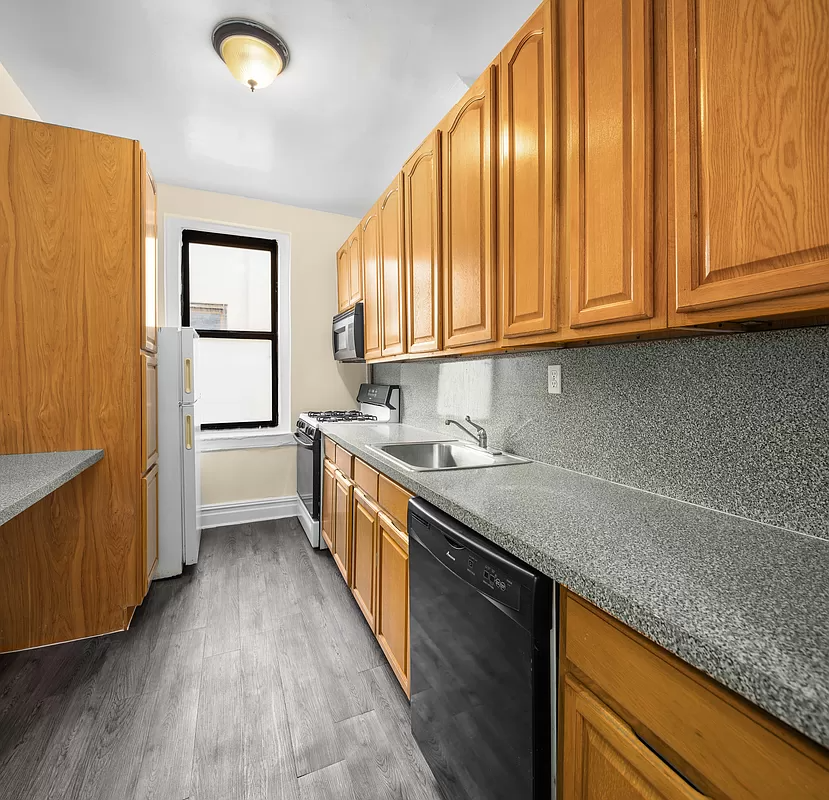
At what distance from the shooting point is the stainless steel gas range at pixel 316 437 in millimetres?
2998

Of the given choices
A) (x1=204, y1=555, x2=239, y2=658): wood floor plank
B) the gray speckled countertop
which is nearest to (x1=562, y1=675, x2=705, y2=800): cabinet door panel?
the gray speckled countertop

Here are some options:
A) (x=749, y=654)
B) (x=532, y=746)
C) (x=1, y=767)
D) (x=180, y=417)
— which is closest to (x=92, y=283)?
(x=180, y=417)

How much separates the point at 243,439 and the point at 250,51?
104 inches

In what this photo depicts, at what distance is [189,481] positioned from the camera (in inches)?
108

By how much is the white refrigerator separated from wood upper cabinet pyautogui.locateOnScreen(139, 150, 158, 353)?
Result: 161 mm

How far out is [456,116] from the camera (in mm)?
1765

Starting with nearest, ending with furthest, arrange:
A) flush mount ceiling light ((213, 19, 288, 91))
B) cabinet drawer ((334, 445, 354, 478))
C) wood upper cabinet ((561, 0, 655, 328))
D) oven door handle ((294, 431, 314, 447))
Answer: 1. wood upper cabinet ((561, 0, 655, 328))
2. flush mount ceiling light ((213, 19, 288, 91))
3. cabinet drawer ((334, 445, 354, 478))
4. oven door handle ((294, 431, 314, 447))

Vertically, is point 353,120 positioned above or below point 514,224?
above

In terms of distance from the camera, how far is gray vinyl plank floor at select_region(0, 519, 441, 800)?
1.30 meters

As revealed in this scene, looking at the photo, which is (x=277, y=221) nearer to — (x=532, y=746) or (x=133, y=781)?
(x=133, y=781)

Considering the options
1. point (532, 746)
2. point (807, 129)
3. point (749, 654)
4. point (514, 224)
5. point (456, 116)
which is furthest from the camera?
point (456, 116)

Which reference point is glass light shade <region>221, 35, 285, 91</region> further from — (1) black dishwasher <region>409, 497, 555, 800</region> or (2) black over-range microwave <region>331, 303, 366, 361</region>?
(1) black dishwasher <region>409, 497, 555, 800</region>

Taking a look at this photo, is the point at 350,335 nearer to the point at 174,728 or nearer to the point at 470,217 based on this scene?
the point at 470,217

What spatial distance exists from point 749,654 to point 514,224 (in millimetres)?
1265
